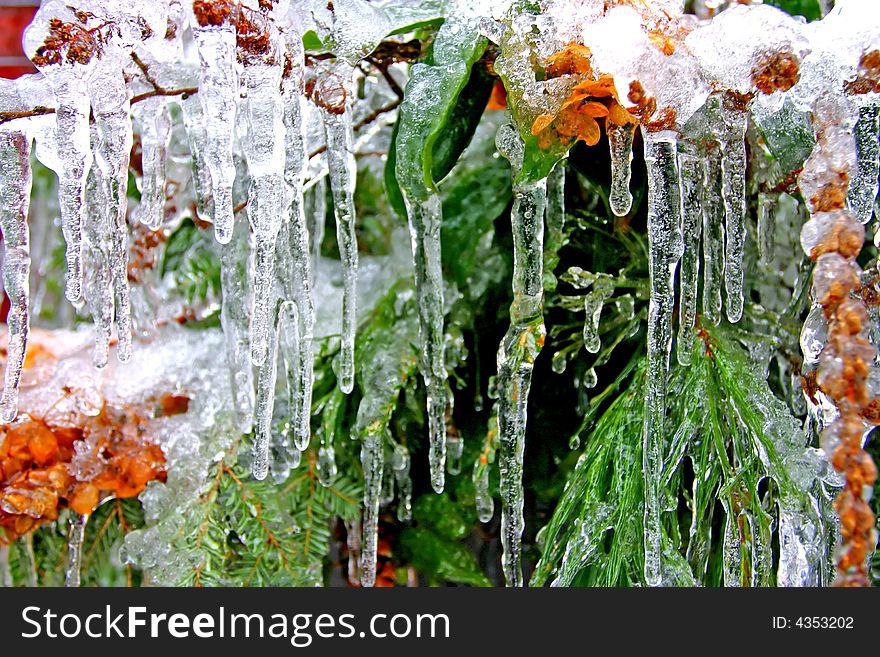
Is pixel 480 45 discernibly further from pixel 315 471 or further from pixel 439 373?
pixel 315 471

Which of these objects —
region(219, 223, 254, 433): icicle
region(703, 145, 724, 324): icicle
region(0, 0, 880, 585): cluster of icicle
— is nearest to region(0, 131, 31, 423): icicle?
region(0, 0, 880, 585): cluster of icicle

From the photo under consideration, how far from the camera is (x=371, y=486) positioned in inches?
19.2

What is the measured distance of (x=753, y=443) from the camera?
436mm

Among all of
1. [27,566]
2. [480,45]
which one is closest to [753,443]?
[480,45]

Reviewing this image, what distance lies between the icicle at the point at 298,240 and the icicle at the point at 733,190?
21cm

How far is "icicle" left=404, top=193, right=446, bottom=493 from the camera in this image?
0.41 m

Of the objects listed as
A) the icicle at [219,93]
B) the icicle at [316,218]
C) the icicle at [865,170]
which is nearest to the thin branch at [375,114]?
the icicle at [316,218]

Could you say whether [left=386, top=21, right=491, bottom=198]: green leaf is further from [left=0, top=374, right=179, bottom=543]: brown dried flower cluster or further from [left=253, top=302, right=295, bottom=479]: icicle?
[left=0, top=374, right=179, bottom=543]: brown dried flower cluster

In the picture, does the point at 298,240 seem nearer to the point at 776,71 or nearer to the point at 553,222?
the point at 553,222

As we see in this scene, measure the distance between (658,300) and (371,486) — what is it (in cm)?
21

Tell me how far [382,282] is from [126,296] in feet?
0.61

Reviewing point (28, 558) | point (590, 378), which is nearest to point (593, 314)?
point (590, 378)


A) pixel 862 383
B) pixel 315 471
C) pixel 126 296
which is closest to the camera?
pixel 862 383

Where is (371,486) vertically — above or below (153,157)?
below
